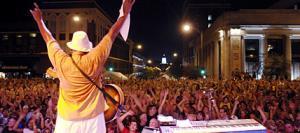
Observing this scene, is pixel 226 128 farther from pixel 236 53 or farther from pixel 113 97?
pixel 236 53

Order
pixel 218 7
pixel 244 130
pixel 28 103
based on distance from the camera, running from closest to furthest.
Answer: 1. pixel 244 130
2. pixel 28 103
3. pixel 218 7

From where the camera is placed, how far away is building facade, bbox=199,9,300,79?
40344 mm

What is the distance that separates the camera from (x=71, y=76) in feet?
11.6

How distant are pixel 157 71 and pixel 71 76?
25182 millimetres

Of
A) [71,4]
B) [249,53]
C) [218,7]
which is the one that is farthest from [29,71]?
[218,7]

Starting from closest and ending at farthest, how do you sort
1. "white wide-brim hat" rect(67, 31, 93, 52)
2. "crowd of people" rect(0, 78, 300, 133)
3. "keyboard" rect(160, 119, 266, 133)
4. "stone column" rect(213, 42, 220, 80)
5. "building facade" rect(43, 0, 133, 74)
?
"white wide-brim hat" rect(67, 31, 93, 52) → "keyboard" rect(160, 119, 266, 133) → "crowd of people" rect(0, 78, 300, 133) → "stone column" rect(213, 42, 220, 80) → "building facade" rect(43, 0, 133, 74)

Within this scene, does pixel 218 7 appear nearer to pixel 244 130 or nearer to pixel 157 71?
pixel 157 71

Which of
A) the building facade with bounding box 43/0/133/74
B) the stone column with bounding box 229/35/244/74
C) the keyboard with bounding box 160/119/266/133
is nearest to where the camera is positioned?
the keyboard with bounding box 160/119/266/133

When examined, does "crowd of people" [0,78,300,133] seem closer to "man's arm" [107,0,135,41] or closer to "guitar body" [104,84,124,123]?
"guitar body" [104,84,124,123]

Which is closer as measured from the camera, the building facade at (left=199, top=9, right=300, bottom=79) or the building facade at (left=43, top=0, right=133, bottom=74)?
the building facade at (left=199, top=9, right=300, bottom=79)

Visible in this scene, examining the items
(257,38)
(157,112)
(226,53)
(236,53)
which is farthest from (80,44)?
(257,38)

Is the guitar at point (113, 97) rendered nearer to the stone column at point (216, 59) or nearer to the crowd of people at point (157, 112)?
the crowd of people at point (157, 112)

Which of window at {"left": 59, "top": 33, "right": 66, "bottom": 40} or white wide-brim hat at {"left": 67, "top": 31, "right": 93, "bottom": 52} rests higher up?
window at {"left": 59, "top": 33, "right": 66, "bottom": 40}

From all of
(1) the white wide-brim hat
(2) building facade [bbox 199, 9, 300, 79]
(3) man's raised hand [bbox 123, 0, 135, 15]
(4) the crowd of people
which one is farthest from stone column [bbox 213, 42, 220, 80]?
(1) the white wide-brim hat
